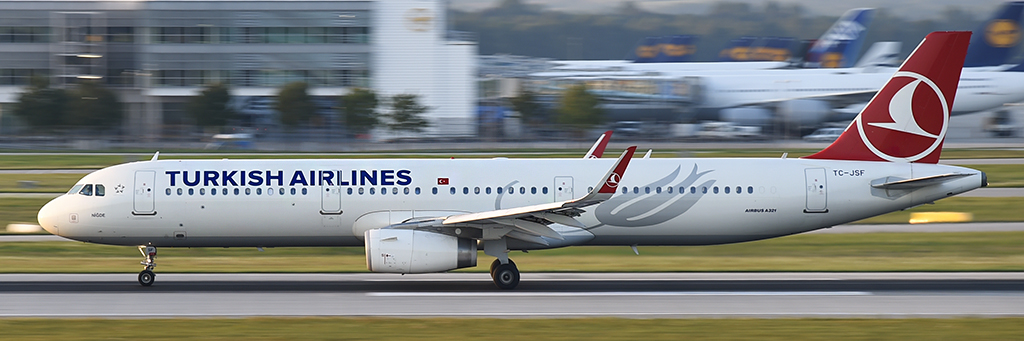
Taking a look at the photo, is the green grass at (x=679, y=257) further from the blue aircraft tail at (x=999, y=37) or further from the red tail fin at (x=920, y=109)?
the blue aircraft tail at (x=999, y=37)

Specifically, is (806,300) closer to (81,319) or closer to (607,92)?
(81,319)

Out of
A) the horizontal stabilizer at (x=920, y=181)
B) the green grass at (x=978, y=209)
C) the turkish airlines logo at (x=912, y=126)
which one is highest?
the turkish airlines logo at (x=912, y=126)

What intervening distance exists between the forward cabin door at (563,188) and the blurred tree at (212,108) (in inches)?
2499

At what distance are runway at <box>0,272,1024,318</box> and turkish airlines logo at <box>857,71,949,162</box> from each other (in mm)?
2788

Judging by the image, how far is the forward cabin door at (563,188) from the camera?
20734 mm

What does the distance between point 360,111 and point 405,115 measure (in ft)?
12.6

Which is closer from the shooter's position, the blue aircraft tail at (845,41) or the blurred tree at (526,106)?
the blurred tree at (526,106)

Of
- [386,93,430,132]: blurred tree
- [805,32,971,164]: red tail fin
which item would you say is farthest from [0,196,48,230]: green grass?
[386,93,430,132]: blurred tree

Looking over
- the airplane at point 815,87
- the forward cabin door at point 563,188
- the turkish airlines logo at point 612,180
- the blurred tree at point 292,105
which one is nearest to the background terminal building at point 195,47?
the blurred tree at point 292,105

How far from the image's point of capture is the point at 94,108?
78688 millimetres

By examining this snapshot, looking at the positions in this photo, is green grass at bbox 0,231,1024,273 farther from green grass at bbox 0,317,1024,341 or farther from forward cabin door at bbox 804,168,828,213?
green grass at bbox 0,317,1024,341

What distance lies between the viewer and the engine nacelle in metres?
18.9

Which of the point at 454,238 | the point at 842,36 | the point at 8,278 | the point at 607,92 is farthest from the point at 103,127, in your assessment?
the point at 842,36

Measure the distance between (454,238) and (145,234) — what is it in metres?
6.83
